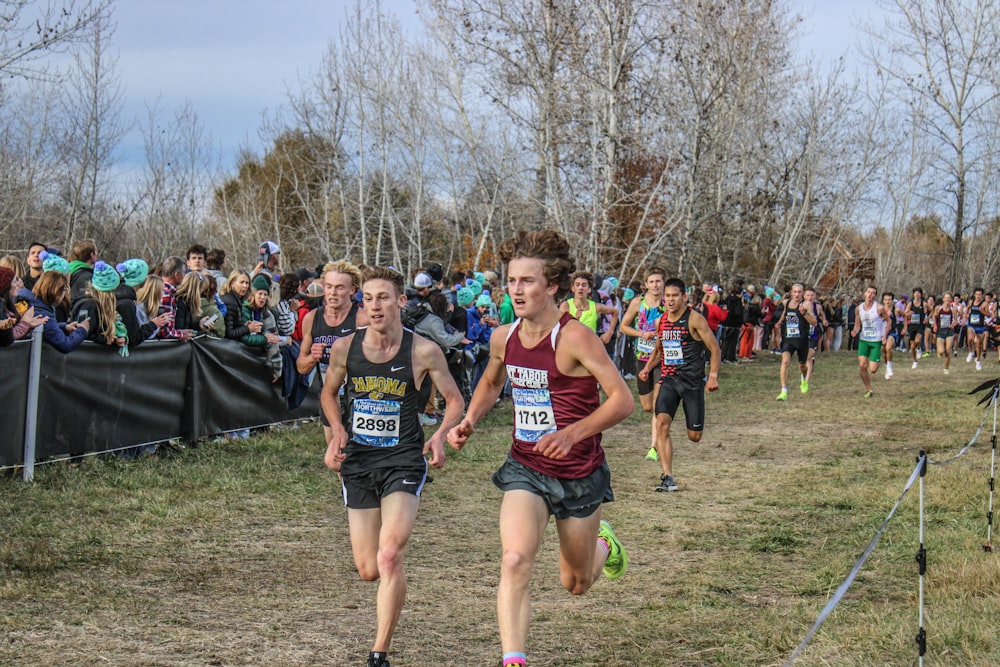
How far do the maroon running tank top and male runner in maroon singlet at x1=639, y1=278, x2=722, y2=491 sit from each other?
5.07 m

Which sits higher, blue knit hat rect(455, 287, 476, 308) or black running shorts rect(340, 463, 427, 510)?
blue knit hat rect(455, 287, 476, 308)

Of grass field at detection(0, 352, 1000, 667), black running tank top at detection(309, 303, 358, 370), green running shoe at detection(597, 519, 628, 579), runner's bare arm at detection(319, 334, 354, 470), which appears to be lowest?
grass field at detection(0, 352, 1000, 667)

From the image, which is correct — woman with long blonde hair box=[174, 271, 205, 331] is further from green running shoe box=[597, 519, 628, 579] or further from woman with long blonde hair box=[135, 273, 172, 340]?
green running shoe box=[597, 519, 628, 579]

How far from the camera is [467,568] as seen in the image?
6824 mm

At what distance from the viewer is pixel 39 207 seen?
2322cm

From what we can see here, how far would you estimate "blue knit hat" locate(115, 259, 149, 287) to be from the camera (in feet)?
33.1

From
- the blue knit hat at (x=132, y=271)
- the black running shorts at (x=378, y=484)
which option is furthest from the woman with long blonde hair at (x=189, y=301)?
the black running shorts at (x=378, y=484)

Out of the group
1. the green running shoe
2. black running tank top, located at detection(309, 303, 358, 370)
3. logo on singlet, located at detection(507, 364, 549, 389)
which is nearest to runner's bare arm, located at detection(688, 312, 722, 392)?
black running tank top, located at detection(309, 303, 358, 370)

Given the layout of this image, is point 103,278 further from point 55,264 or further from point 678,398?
point 678,398

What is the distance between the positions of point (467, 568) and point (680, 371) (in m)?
3.75

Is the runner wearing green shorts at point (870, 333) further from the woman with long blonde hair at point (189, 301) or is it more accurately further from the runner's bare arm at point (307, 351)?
the runner's bare arm at point (307, 351)

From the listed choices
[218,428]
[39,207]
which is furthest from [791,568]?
[39,207]

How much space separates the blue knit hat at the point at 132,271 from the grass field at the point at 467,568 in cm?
178

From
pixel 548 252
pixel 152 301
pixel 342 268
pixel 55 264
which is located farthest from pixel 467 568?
pixel 152 301
